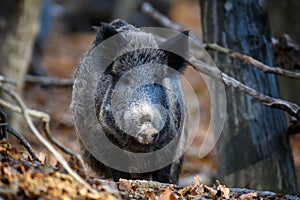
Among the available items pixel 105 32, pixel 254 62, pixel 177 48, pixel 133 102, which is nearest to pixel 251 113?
pixel 254 62

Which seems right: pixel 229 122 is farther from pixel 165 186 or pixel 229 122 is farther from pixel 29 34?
pixel 29 34

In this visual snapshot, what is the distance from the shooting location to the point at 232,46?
5.82 m

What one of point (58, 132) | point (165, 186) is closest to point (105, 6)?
point (58, 132)

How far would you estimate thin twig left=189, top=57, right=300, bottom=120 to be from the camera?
5070 millimetres

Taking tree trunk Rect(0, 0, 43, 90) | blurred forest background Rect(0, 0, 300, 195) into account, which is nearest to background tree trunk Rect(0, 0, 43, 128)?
tree trunk Rect(0, 0, 43, 90)

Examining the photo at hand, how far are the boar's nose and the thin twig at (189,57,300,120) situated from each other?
1.19 meters

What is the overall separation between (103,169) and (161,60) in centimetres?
112

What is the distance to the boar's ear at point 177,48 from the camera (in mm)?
5238

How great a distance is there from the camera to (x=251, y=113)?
19.0ft

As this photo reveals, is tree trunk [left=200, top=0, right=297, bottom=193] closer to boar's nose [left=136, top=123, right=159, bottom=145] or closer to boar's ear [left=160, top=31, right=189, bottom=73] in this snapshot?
boar's ear [left=160, top=31, right=189, bottom=73]

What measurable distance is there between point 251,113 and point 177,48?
1088 millimetres

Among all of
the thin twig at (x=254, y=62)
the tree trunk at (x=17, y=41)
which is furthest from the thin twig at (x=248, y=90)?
the tree trunk at (x=17, y=41)

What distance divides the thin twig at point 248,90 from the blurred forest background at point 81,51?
168 centimetres

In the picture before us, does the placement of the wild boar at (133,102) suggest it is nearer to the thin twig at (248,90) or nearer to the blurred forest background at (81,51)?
the thin twig at (248,90)
